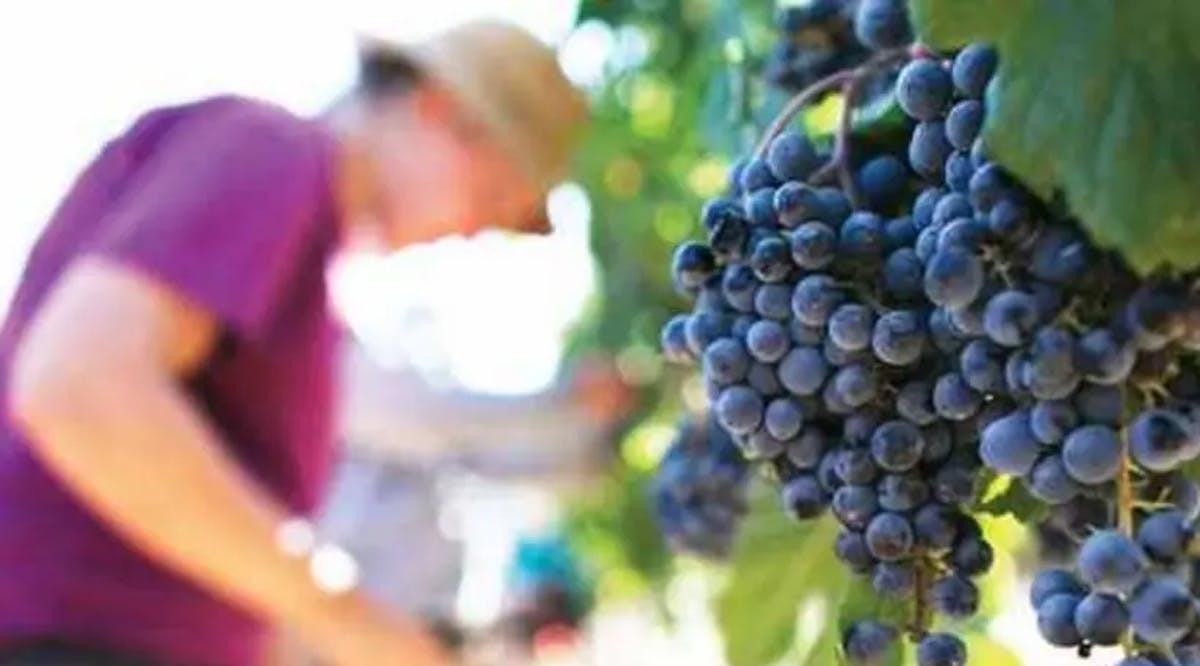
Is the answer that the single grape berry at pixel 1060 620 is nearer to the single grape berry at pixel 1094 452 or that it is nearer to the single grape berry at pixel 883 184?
the single grape berry at pixel 1094 452

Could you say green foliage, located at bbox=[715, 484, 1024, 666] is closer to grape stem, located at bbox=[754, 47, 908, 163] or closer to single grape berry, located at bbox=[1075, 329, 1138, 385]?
grape stem, located at bbox=[754, 47, 908, 163]

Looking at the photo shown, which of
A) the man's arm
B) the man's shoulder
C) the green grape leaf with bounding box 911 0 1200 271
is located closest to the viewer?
the green grape leaf with bounding box 911 0 1200 271

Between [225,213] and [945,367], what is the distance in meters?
0.91

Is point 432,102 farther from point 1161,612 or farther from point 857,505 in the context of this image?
point 1161,612

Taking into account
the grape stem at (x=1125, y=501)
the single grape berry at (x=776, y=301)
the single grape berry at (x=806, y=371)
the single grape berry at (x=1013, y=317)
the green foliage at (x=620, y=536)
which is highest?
the green foliage at (x=620, y=536)

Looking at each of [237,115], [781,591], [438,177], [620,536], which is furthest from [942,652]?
[620,536]

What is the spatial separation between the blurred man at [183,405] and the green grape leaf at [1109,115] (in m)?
0.93

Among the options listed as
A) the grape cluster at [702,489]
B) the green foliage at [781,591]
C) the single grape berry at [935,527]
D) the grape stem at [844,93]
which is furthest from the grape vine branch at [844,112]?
the grape cluster at [702,489]

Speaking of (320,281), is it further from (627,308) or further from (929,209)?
(929,209)

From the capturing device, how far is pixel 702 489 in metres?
1.54

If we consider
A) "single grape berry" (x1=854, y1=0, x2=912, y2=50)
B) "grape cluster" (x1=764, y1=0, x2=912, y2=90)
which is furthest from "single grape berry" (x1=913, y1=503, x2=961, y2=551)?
"grape cluster" (x1=764, y1=0, x2=912, y2=90)

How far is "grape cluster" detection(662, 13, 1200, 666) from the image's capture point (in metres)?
0.63

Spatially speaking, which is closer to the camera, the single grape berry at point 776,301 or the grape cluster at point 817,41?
the single grape berry at point 776,301

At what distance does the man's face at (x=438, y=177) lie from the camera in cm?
180
